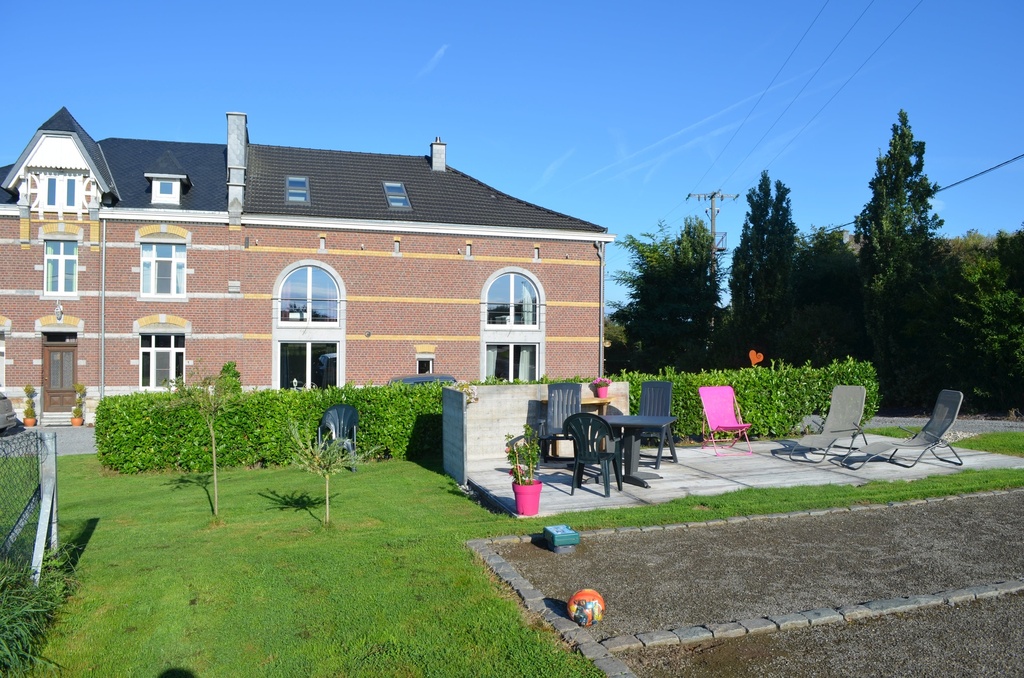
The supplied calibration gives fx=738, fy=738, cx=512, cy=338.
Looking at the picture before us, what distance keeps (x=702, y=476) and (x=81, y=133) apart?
2296cm

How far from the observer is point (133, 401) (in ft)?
38.2

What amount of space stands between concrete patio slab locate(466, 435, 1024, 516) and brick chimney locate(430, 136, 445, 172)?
1912 cm

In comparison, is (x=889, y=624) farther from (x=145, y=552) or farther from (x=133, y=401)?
(x=133, y=401)

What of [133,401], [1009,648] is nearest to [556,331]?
[133,401]

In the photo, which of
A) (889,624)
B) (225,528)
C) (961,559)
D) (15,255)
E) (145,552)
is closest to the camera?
(889,624)

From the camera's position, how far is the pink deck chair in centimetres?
1181

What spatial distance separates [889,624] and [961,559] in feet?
5.79

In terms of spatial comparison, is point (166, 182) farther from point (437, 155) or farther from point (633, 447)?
point (633, 447)

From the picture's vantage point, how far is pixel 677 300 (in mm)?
32125

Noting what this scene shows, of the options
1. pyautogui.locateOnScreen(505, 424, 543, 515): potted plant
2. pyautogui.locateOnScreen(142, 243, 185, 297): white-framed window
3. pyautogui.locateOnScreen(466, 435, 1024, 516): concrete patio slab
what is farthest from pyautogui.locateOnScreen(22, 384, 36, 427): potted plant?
pyautogui.locateOnScreen(505, 424, 543, 515): potted plant

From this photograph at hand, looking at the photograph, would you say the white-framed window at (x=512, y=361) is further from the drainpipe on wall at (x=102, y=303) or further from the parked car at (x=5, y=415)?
the parked car at (x=5, y=415)

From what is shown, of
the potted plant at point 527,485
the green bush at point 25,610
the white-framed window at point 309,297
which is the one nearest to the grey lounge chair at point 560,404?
the potted plant at point 527,485

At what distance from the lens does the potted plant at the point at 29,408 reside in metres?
21.1

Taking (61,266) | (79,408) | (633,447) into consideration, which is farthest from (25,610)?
(61,266)
